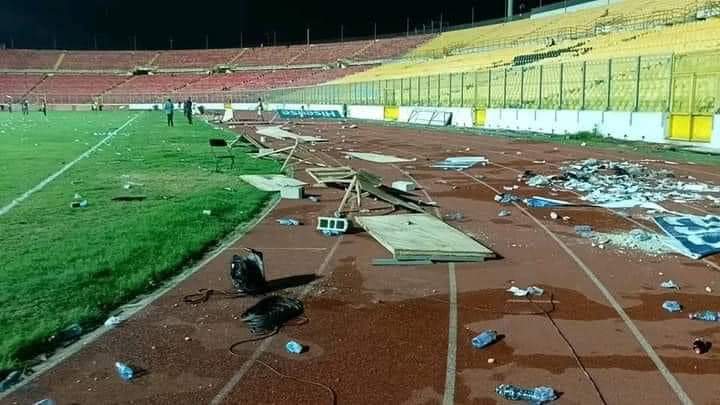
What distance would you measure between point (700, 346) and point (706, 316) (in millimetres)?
849

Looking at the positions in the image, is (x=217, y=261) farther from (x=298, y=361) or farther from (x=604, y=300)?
(x=604, y=300)

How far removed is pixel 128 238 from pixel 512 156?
1476 cm

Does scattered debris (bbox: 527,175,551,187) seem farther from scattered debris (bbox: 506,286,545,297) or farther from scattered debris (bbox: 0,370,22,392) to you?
scattered debris (bbox: 0,370,22,392)

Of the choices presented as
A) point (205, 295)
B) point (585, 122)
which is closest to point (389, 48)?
point (585, 122)

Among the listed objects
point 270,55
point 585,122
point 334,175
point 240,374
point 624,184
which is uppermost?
point 270,55

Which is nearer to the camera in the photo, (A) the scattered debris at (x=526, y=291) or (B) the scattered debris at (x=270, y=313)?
(B) the scattered debris at (x=270, y=313)

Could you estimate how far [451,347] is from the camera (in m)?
5.21

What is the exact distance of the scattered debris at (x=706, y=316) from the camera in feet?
18.8

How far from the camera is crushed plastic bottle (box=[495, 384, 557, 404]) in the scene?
426 cm

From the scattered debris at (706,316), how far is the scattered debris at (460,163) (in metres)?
12.4

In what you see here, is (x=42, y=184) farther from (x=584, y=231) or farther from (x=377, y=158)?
(x=584, y=231)

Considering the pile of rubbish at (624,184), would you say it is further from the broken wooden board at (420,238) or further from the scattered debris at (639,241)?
the broken wooden board at (420,238)

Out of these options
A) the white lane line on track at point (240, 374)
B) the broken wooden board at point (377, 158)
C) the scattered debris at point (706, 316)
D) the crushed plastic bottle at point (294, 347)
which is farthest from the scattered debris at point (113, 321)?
the broken wooden board at point (377, 158)

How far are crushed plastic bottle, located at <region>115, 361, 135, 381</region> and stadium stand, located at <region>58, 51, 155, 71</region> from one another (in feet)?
359
